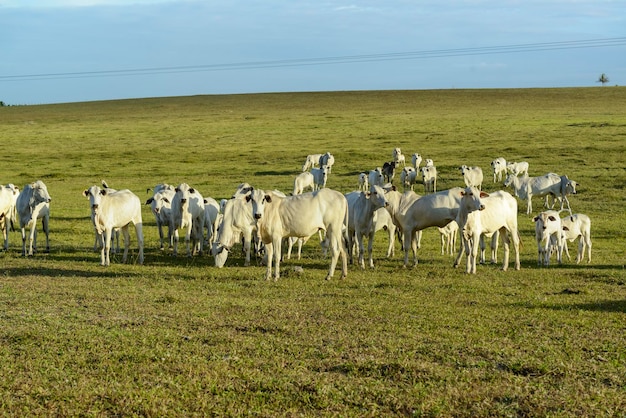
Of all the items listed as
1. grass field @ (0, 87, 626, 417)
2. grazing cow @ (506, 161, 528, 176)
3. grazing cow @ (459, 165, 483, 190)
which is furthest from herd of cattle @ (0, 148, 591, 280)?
grazing cow @ (506, 161, 528, 176)

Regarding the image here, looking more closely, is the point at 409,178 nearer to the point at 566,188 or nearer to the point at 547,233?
the point at 566,188

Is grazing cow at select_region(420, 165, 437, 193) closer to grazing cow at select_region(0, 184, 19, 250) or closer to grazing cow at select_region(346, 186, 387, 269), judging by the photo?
grazing cow at select_region(346, 186, 387, 269)

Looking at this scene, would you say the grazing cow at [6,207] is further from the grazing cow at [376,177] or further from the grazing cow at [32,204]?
the grazing cow at [376,177]

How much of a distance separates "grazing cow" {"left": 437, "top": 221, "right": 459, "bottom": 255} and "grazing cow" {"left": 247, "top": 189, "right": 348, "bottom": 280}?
4925 mm

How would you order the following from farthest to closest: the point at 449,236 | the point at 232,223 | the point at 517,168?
the point at 517,168 → the point at 449,236 → the point at 232,223

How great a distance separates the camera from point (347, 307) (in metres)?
13.0

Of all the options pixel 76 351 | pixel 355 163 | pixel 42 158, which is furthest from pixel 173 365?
pixel 42 158

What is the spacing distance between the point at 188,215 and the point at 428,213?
19.9 feet

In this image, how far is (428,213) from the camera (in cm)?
1903

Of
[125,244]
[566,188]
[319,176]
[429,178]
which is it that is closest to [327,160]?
[319,176]

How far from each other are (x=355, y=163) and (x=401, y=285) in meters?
31.6

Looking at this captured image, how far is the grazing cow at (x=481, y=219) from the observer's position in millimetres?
17641

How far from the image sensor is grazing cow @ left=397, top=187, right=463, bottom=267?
1892 cm

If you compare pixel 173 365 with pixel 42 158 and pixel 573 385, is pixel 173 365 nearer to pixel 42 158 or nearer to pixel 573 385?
pixel 573 385
